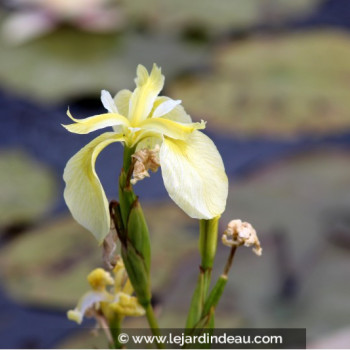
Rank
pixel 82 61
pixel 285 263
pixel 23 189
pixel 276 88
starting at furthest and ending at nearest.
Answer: pixel 82 61 → pixel 276 88 → pixel 23 189 → pixel 285 263

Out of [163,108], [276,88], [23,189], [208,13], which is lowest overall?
[163,108]

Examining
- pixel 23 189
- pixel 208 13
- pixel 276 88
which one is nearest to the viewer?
pixel 23 189

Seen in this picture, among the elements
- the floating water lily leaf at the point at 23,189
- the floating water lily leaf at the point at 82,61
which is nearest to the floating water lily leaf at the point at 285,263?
the floating water lily leaf at the point at 23,189

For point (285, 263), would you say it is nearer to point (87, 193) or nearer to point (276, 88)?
point (276, 88)

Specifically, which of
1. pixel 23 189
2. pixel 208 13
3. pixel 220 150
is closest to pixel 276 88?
pixel 220 150

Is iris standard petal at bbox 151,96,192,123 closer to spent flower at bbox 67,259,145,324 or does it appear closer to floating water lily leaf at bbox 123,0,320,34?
spent flower at bbox 67,259,145,324

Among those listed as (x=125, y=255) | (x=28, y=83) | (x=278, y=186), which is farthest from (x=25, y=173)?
(x=125, y=255)
